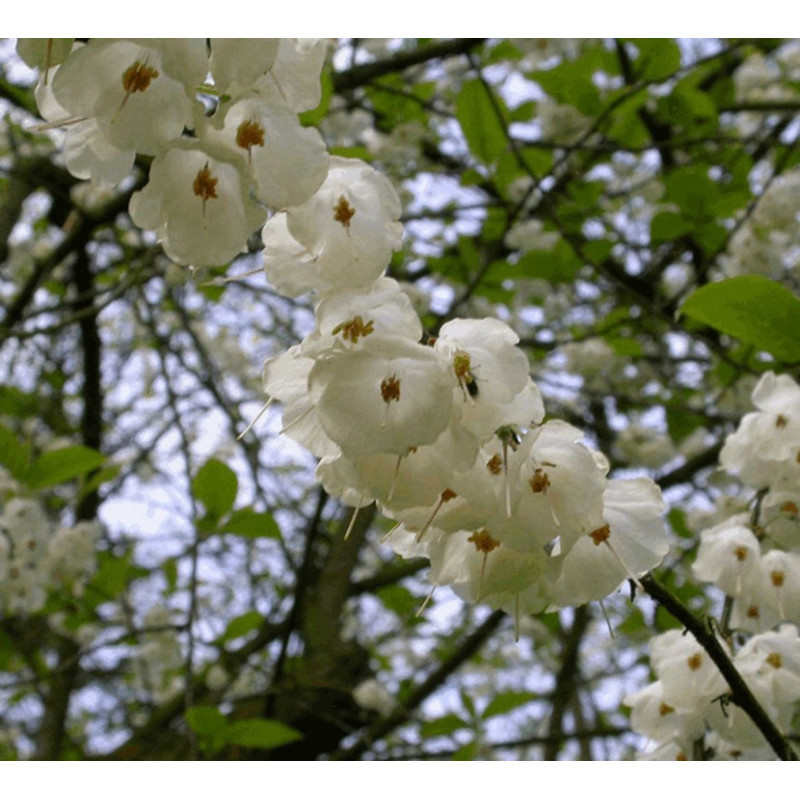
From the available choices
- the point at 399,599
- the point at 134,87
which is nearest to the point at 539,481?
the point at 134,87

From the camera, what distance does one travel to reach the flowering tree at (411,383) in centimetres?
89

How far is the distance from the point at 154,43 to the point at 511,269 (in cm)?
268

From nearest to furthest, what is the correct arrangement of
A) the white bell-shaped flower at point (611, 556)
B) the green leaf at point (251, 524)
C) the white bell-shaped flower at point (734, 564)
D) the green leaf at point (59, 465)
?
the white bell-shaped flower at point (611, 556)
the white bell-shaped flower at point (734, 564)
the green leaf at point (59, 465)
the green leaf at point (251, 524)

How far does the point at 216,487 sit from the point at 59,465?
0.39m

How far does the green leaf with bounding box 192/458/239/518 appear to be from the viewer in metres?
2.51

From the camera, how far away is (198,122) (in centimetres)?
87

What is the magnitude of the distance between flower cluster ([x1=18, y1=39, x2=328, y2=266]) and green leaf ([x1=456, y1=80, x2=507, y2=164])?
176 centimetres

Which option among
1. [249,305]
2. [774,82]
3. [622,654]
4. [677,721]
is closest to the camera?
[677,721]

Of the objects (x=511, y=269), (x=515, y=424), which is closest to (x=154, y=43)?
(x=515, y=424)

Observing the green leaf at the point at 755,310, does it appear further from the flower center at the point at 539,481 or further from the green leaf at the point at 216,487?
the green leaf at the point at 216,487

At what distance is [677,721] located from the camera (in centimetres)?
151

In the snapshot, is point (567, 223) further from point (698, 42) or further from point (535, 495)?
point (535, 495)

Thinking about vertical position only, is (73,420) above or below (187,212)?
above

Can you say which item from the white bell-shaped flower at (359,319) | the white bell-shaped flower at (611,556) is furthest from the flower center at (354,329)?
the white bell-shaped flower at (611,556)
